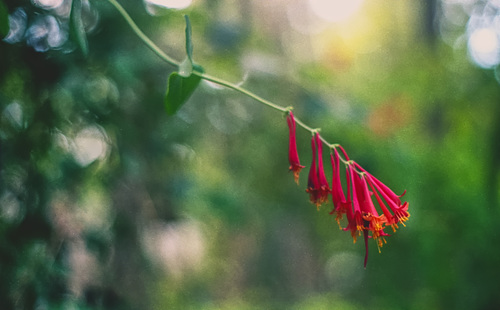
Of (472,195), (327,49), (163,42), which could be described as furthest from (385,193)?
(327,49)

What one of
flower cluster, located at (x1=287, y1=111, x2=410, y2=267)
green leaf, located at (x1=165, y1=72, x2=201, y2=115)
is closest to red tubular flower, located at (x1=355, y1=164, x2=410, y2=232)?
flower cluster, located at (x1=287, y1=111, x2=410, y2=267)

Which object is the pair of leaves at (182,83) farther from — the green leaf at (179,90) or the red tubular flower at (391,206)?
the red tubular flower at (391,206)

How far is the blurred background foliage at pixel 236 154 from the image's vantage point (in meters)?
0.93

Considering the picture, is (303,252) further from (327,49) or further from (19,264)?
(19,264)

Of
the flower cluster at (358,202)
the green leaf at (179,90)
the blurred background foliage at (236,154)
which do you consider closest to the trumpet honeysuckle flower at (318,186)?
the flower cluster at (358,202)

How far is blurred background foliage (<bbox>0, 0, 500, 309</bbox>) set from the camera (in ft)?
3.06

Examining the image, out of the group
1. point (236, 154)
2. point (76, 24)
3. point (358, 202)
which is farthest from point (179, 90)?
point (236, 154)

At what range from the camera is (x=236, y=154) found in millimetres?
2816

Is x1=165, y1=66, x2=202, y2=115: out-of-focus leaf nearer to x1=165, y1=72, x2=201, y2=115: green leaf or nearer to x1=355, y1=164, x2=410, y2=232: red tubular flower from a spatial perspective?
x1=165, y1=72, x2=201, y2=115: green leaf

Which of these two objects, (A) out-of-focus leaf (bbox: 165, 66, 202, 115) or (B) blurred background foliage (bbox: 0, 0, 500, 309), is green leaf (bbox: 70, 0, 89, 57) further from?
(A) out-of-focus leaf (bbox: 165, 66, 202, 115)

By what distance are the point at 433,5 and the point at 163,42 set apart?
10.0 ft

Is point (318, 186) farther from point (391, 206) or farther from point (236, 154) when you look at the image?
point (236, 154)

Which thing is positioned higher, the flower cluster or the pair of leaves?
the flower cluster

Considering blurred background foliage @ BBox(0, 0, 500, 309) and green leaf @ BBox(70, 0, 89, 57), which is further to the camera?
blurred background foliage @ BBox(0, 0, 500, 309)
